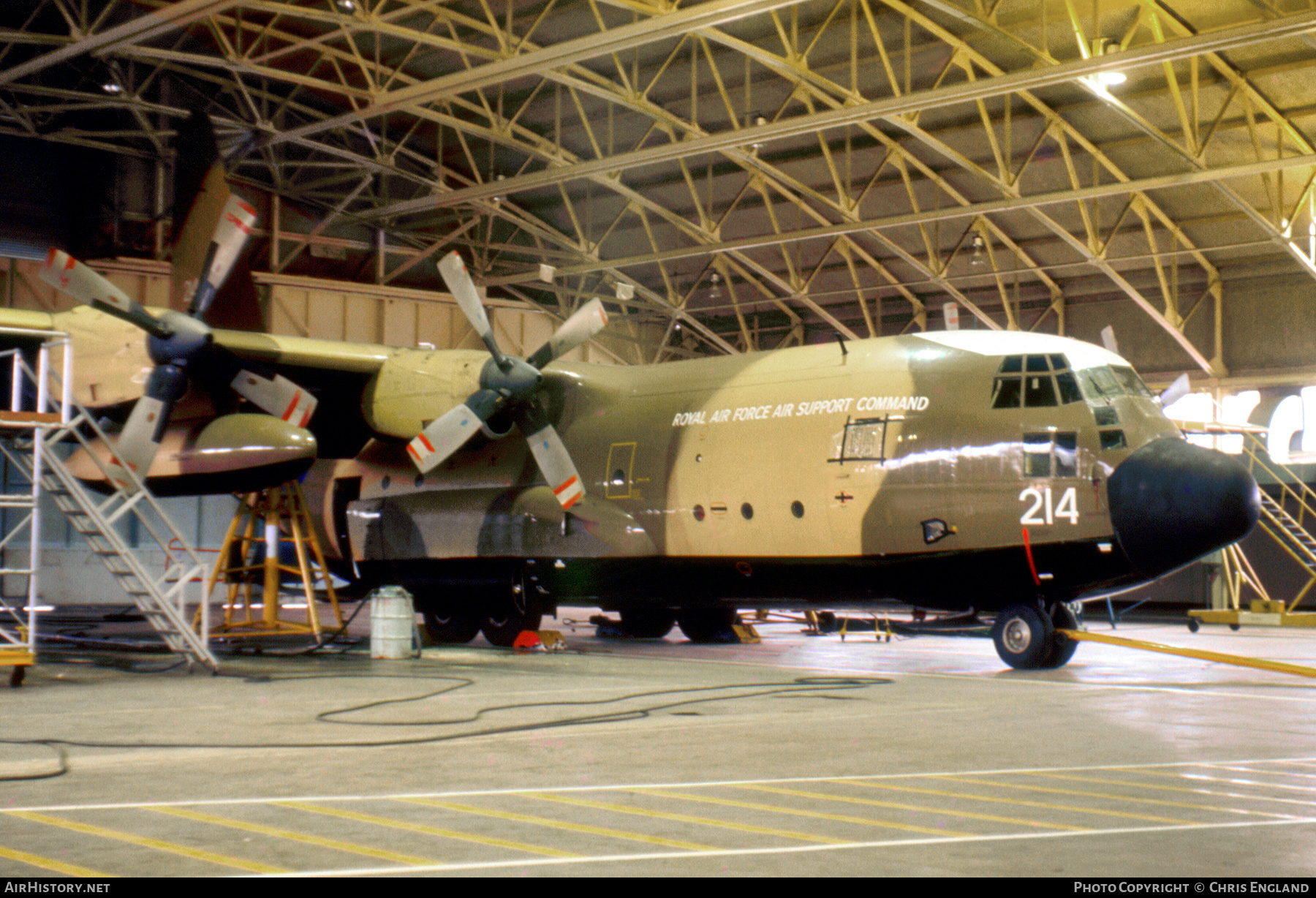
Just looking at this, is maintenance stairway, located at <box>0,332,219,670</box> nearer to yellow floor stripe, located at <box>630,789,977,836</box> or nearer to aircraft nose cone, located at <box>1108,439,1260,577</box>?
yellow floor stripe, located at <box>630,789,977,836</box>

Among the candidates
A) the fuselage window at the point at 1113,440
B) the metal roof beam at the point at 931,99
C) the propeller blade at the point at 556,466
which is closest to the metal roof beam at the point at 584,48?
the metal roof beam at the point at 931,99

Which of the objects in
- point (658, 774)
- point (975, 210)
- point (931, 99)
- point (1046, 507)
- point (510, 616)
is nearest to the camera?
point (658, 774)

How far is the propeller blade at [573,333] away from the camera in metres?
17.4

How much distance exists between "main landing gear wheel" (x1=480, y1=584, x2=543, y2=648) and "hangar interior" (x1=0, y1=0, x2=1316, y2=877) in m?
1.54

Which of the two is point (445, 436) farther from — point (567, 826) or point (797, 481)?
point (567, 826)

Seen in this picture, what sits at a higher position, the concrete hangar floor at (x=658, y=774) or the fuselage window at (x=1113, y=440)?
the fuselage window at (x=1113, y=440)

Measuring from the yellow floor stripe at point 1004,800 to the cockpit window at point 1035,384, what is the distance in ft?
26.2

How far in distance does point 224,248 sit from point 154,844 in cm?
1314

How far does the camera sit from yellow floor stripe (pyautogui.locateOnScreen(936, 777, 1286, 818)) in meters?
6.37

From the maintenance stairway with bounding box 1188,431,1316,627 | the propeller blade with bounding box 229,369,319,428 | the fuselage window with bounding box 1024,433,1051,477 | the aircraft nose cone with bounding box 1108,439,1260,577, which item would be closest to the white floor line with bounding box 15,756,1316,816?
the aircraft nose cone with bounding box 1108,439,1260,577

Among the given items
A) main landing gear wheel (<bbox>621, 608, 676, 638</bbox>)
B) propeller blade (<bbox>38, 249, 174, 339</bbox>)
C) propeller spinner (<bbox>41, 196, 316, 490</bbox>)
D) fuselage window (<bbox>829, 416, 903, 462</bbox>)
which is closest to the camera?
fuselage window (<bbox>829, 416, 903, 462</bbox>)

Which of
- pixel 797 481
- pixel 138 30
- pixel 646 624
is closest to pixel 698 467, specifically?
pixel 797 481

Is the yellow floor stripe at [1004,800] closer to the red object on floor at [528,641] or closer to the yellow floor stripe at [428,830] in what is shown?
the yellow floor stripe at [428,830]

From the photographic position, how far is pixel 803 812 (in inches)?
250
